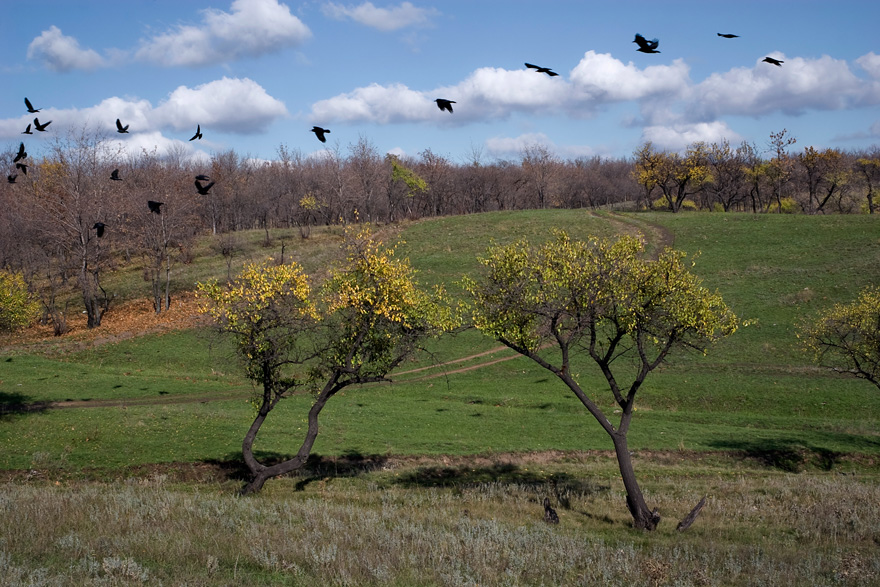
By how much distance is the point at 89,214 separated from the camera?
204 ft

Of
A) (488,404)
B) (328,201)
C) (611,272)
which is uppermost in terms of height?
(328,201)

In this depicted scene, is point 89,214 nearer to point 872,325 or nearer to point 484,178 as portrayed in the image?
point 872,325

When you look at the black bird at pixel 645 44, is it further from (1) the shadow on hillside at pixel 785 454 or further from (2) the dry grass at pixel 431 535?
(1) the shadow on hillside at pixel 785 454

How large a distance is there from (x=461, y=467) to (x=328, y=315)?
11.1m

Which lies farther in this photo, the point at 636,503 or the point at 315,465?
the point at 315,465

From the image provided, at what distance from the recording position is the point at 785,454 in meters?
32.7

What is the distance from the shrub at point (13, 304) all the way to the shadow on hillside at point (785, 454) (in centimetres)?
5157

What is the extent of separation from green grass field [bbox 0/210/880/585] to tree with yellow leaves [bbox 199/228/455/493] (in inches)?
124

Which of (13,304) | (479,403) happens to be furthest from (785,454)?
(13,304)

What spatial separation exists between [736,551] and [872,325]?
2420 centimetres

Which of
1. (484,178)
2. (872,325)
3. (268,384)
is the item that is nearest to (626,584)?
(268,384)

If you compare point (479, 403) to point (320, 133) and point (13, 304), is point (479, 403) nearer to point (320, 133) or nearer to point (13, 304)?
point (320, 133)

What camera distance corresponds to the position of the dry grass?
12.6 metres

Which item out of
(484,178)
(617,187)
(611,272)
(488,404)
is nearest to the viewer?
(611,272)
